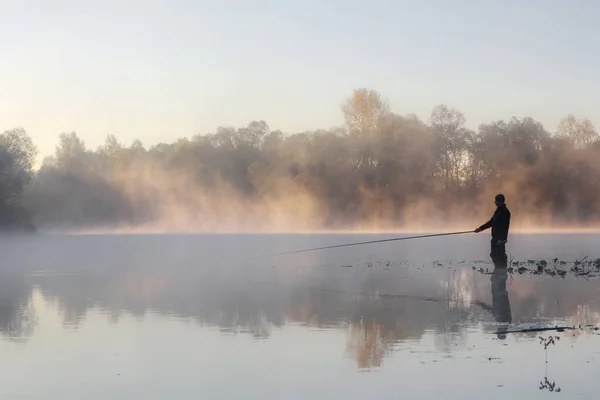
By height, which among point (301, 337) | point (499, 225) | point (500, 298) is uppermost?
point (499, 225)

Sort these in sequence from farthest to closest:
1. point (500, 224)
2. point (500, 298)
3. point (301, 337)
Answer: point (500, 224) < point (500, 298) < point (301, 337)

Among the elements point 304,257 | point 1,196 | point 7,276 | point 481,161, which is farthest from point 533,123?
point 7,276

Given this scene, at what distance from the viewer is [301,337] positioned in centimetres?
1093

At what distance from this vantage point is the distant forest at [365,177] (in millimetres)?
75812

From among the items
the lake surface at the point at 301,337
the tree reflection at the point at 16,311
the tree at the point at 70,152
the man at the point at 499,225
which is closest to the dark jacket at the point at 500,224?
the man at the point at 499,225

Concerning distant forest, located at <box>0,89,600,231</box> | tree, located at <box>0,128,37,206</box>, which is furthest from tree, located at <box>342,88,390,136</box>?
tree, located at <box>0,128,37,206</box>

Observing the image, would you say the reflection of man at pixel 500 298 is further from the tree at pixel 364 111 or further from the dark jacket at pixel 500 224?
the tree at pixel 364 111

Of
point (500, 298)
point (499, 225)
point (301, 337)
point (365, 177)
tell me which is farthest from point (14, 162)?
point (301, 337)

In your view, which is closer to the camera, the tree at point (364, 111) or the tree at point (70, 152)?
the tree at point (364, 111)

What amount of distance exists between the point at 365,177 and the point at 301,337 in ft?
231

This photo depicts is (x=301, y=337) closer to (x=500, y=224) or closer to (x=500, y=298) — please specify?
(x=500, y=298)

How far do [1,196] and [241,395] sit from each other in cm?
7109

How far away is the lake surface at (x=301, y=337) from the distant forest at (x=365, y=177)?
Result: 57.3 meters

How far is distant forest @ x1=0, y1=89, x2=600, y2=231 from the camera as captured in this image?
75812mm
